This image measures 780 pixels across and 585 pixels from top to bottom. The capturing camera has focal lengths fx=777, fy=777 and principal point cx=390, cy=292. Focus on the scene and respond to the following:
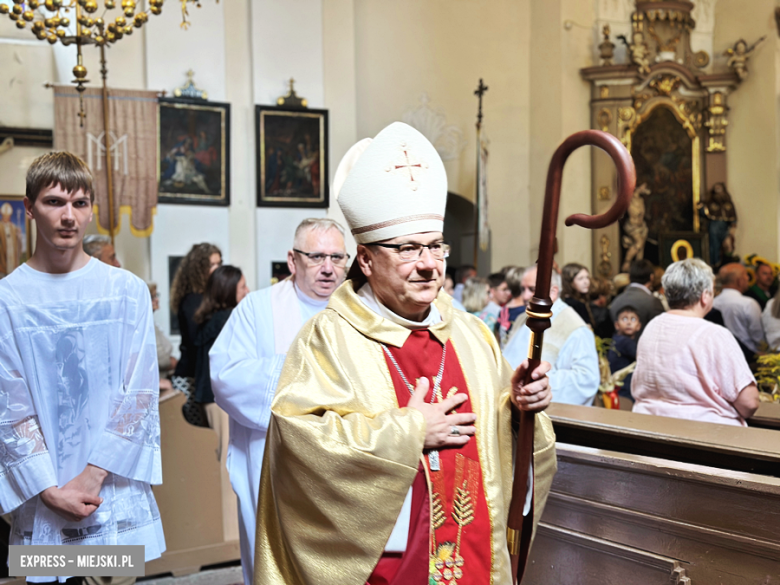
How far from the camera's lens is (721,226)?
14289mm

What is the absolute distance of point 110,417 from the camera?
8.63 feet

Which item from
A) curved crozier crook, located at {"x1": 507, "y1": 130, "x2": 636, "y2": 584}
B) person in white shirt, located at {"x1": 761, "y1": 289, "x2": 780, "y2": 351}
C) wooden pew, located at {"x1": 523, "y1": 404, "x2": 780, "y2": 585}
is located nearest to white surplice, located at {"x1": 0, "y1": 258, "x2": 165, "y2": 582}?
curved crozier crook, located at {"x1": 507, "y1": 130, "x2": 636, "y2": 584}

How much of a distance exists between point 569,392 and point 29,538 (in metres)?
2.82

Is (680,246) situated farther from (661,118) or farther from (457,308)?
(457,308)

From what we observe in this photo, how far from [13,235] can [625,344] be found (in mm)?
7182

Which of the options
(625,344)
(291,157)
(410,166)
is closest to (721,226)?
(291,157)

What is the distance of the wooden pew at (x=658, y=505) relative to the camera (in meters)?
2.45

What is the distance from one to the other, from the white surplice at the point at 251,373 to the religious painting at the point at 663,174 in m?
11.8

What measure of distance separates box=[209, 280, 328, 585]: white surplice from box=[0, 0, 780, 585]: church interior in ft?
3.82

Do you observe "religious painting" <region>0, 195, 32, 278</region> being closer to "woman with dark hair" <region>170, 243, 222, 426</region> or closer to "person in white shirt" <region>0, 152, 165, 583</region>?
"woman with dark hair" <region>170, 243, 222, 426</region>

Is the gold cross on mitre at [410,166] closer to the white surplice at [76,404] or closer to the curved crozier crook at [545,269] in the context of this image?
the curved crozier crook at [545,269]

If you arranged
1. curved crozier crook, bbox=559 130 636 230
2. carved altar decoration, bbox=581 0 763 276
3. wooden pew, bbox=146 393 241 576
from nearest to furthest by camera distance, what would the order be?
curved crozier crook, bbox=559 130 636 230 < wooden pew, bbox=146 393 241 576 < carved altar decoration, bbox=581 0 763 276

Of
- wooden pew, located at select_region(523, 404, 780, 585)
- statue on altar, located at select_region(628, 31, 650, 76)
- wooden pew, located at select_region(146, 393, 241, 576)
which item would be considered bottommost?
wooden pew, located at select_region(146, 393, 241, 576)

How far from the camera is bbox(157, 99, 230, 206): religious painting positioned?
1014cm
